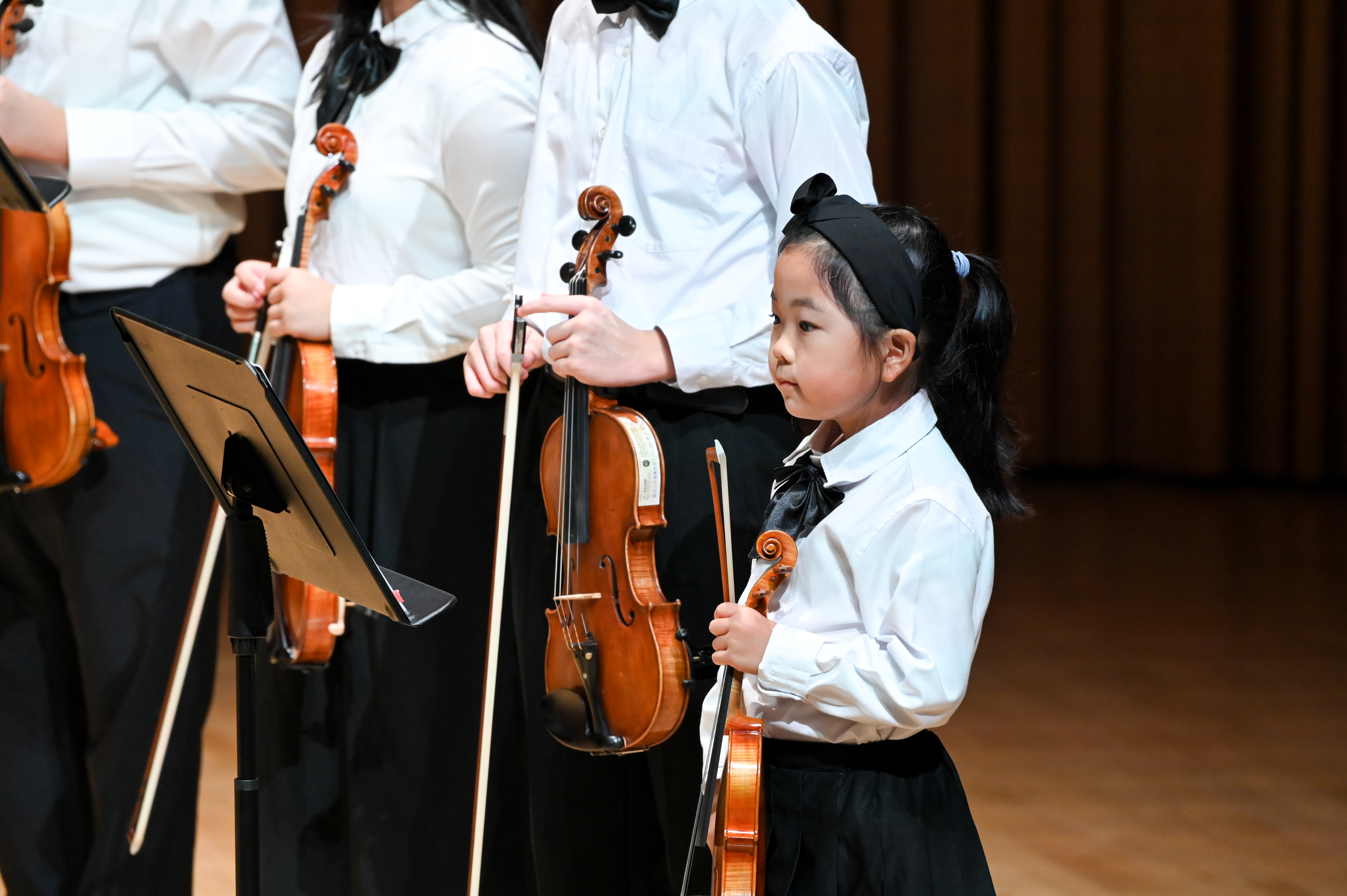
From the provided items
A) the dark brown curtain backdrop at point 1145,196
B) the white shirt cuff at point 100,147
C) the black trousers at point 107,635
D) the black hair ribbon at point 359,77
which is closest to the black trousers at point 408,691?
the black trousers at point 107,635

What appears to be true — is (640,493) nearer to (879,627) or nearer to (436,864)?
(879,627)

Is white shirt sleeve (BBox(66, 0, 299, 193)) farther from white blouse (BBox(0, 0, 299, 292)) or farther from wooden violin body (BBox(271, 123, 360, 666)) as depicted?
wooden violin body (BBox(271, 123, 360, 666))

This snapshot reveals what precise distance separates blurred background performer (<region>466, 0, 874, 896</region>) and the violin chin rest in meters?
0.14

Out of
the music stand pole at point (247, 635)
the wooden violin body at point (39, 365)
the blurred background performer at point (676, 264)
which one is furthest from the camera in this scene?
the wooden violin body at point (39, 365)

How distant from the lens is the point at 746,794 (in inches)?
52.1

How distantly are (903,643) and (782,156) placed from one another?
601 millimetres

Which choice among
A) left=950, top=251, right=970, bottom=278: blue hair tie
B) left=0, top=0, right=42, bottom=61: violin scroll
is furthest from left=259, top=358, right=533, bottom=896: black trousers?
left=950, top=251, right=970, bottom=278: blue hair tie

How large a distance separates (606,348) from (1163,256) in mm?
5807

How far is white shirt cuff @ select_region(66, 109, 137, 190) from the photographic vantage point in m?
2.14

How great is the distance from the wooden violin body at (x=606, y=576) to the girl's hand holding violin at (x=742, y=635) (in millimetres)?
151

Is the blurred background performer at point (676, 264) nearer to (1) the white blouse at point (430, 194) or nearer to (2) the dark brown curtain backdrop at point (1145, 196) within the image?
(1) the white blouse at point (430, 194)

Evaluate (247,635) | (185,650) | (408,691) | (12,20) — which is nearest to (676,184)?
(247,635)

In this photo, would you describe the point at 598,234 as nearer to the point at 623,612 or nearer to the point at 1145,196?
the point at 623,612

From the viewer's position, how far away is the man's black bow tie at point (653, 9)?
169 centimetres
